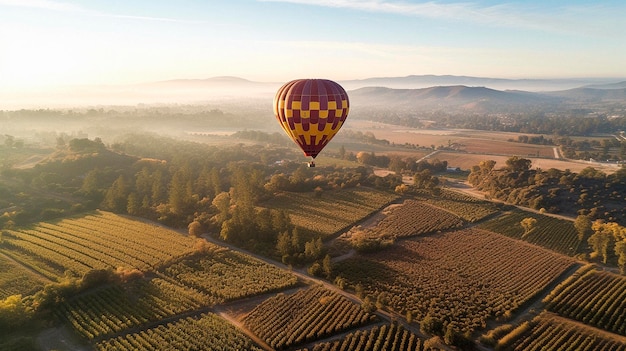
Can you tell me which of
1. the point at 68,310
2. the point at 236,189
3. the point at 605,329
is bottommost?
the point at 605,329

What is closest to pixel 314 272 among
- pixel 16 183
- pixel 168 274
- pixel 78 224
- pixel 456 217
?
pixel 168 274

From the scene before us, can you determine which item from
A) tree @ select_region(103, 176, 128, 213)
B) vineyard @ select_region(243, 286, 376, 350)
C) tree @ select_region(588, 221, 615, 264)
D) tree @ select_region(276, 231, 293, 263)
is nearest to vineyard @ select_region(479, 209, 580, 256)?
tree @ select_region(588, 221, 615, 264)

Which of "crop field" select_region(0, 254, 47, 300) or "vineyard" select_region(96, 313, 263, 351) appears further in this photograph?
"crop field" select_region(0, 254, 47, 300)

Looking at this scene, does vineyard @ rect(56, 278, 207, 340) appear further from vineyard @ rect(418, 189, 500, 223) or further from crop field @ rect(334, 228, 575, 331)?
vineyard @ rect(418, 189, 500, 223)

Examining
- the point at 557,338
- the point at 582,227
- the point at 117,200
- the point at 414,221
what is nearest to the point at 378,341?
the point at 557,338

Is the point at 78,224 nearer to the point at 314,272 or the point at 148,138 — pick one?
the point at 314,272
